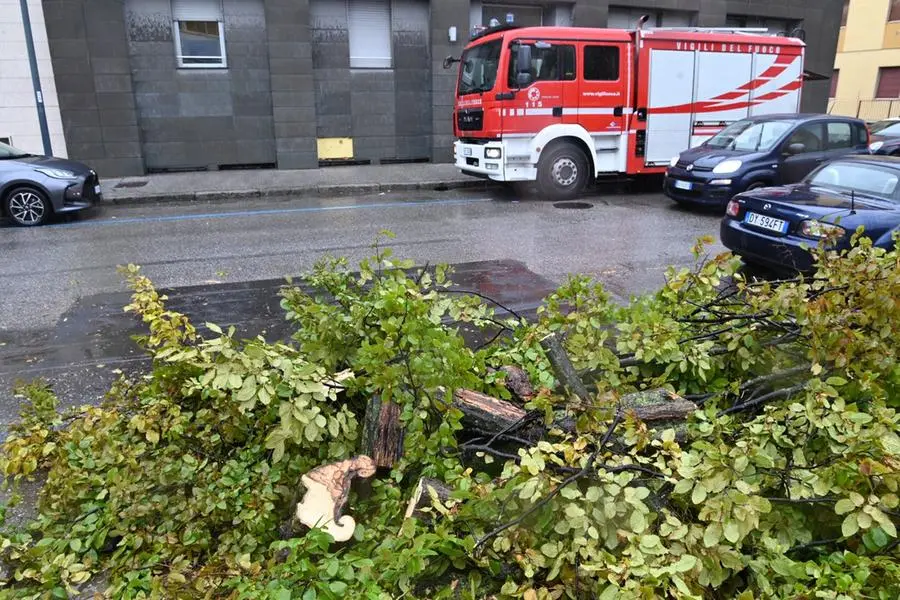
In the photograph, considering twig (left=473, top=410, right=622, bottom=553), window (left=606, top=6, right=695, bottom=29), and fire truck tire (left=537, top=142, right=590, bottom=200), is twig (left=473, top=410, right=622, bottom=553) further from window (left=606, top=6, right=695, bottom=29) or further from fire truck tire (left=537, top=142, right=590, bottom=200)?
window (left=606, top=6, right=695, bottom=29)

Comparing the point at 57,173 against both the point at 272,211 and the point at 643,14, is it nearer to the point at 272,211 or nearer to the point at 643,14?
the point at 272,211

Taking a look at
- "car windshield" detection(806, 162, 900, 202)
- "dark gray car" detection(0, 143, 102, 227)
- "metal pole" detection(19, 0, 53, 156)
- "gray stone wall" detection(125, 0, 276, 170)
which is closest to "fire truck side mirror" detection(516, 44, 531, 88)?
"car windshield" detection(806, 162, 900, 202)

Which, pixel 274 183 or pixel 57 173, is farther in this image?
pixel 274 183

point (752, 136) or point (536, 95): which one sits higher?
point (536, 95)

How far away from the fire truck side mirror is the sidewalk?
3664 millimetres

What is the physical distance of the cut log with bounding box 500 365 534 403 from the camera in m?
3.30

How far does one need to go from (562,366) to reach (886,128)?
18.7m

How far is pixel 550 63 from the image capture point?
12.5 meters

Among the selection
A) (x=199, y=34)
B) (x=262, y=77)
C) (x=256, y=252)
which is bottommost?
(x=256, y=252)

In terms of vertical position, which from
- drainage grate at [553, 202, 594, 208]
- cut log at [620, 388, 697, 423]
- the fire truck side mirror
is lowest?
drainage grate at [553, 202, 594, 208]

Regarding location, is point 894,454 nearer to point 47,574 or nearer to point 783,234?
point 47,574

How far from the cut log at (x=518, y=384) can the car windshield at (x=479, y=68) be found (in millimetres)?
9901

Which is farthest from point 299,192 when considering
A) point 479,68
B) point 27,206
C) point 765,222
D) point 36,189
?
point 765,222

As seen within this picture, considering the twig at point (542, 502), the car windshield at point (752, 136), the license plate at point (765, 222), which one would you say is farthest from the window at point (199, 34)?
the twig at point (542, 502)
